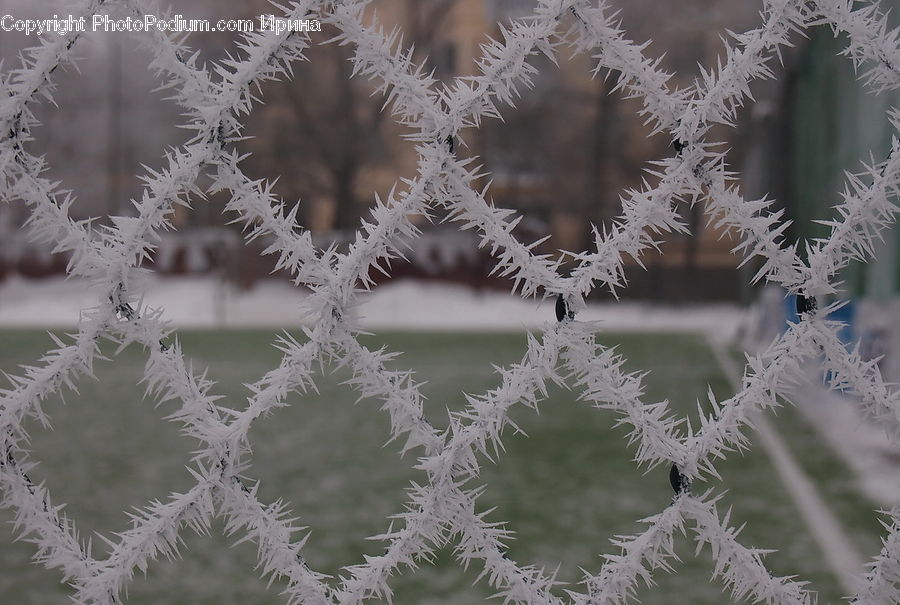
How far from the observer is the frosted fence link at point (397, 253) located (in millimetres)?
962

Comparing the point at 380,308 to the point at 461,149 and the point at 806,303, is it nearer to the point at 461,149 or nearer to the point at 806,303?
the point at 461,149

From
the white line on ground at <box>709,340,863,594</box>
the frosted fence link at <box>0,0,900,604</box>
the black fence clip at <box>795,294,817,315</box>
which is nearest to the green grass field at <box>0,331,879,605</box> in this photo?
the white line on ground at <box>709,340,863,594</box>

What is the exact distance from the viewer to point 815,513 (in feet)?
15.6

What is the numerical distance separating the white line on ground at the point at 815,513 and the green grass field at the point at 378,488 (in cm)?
6

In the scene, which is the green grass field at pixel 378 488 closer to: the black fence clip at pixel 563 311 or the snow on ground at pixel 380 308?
the black fence clip at pixel 563 311

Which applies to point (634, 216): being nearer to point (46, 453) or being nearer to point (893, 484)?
point (893, 484)

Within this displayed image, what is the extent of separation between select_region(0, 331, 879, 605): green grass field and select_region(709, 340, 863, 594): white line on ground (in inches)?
2.3

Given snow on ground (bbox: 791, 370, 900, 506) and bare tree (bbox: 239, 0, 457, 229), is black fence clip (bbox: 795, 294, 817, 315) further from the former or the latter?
bare tree (bbox: 239, 0, 457, 229)

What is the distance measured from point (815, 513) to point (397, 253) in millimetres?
4416

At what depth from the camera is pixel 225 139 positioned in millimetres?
967

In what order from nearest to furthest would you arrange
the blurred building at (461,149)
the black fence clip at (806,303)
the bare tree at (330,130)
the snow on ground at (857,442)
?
the black fence clip at (806,303) < the snow on ground at (857,442) < the blurred building at (461,149) < the bare tree at (330,130)

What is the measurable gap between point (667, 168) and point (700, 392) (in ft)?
27.3

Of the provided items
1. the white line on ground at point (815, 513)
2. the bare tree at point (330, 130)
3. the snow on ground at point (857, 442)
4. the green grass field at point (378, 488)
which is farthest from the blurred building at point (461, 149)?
the white line on ground at point (815, 513)

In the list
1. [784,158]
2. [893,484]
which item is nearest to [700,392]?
[893,484]
